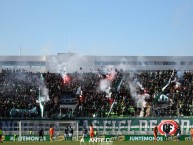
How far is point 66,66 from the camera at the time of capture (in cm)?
8462

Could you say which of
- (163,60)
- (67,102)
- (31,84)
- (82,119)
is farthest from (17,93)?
(163,60)

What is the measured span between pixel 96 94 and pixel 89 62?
59.9 feet

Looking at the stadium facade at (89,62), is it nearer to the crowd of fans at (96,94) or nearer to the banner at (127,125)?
the crowd of fans at (96,94)

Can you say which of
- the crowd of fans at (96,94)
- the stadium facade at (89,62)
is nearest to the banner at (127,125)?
the crowd of fans at (96,94)

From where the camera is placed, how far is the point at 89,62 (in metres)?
90.2

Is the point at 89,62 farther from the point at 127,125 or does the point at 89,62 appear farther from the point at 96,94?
the point at 127,125

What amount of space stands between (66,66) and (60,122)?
2256 cm

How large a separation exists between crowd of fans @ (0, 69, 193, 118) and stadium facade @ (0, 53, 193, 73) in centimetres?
956

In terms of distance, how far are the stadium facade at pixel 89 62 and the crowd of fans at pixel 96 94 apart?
31.4 ft

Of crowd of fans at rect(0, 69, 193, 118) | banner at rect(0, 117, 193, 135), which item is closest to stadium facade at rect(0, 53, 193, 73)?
crowd of fans at rect(0, 69, 193, 118)

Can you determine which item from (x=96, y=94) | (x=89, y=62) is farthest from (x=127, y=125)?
(x=89, y=62)

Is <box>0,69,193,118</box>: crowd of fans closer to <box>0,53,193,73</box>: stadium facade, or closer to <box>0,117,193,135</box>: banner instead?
<box>0,117,193,135</box>: banner

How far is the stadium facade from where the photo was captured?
8706cm

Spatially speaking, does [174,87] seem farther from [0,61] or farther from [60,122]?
[0,61]
